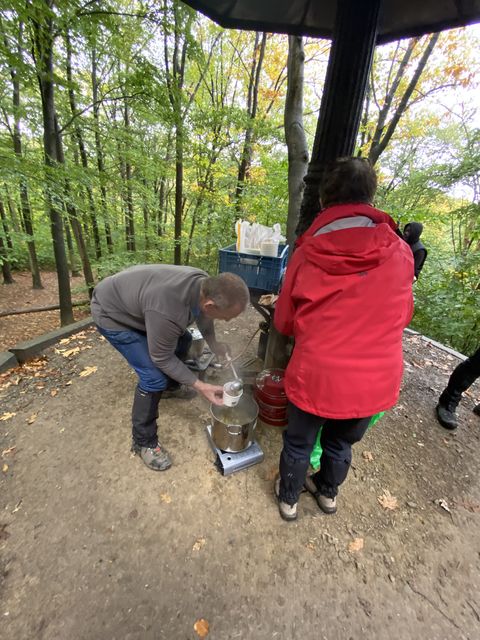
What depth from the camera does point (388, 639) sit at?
147 centimetres

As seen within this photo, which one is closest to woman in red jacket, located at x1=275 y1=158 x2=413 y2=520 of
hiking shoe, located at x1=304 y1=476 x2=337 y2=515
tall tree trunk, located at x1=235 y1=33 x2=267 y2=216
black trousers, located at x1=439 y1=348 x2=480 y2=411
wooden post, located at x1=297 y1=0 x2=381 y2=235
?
wooden post, located at x1=297 y1=0 x2=381 y2=235

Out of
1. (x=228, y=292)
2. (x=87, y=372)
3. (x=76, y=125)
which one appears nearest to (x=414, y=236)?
(x=228, y=292)

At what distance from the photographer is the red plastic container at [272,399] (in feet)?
8.31

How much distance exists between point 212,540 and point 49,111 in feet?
20.8

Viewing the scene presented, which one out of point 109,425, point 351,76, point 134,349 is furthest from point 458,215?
point 109,425

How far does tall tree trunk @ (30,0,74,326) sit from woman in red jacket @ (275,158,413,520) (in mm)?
3982

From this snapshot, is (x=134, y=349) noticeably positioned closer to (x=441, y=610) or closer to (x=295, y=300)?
(x=295, y=300)

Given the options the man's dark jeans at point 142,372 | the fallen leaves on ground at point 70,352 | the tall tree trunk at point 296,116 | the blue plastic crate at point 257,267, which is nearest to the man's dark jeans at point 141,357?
the man's dark jeans at point 142,372

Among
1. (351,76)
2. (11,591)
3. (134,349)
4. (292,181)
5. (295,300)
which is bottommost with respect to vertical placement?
(11,591)

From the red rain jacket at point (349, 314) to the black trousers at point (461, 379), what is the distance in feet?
6.61

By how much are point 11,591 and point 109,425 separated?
1.20 metres

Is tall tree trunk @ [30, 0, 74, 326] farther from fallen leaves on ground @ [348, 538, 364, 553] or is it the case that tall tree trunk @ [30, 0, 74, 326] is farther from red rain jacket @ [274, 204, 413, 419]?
fallen leaves on ground @ [348, 538, 364, 553]

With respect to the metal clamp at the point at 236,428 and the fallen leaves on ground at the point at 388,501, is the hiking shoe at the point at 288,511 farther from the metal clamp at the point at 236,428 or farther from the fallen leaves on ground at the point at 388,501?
the fallen leaves on ground at the point at 388,501

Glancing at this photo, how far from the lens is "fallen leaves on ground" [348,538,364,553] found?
73.0 inches
